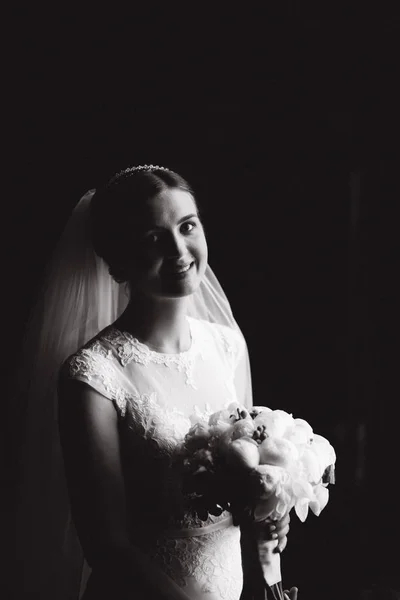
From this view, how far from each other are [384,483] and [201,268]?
134 centimetres

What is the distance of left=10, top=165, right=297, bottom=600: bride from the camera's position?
164cm

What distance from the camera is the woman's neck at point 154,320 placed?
192 cm

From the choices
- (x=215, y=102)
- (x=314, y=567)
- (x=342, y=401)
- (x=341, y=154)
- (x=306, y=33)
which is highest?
(x=306, y=33)

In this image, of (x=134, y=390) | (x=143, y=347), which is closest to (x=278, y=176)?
(x=143, y=347)

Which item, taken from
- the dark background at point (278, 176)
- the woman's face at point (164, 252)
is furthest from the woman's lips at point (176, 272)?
the dark background at point (278, 176)

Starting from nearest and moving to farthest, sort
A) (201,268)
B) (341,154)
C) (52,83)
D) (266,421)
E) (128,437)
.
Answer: (266,421) < (128,437) < (201,268) < (52,83) < (341,154)

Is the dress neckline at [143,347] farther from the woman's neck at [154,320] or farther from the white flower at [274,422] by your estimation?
the white flower at [274,422]

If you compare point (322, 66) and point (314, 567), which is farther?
point (314, 567)

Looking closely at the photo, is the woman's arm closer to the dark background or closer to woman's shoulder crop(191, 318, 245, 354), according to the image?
woman's shoulder crop(191, 318, 245, 354)

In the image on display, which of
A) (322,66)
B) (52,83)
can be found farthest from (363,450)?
(52,83)

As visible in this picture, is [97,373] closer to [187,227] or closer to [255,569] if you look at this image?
[187,227]

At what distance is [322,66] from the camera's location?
2.55 metres

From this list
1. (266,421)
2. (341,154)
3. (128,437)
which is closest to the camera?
(266,421)

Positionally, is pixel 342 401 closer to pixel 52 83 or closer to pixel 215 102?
pixel 215 102
